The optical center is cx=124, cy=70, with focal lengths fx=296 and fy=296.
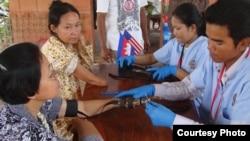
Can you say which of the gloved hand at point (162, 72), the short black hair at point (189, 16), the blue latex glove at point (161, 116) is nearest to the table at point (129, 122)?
the blue latex glove at point (161, 116)

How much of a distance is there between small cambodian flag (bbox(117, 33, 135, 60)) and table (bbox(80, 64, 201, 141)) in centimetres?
83

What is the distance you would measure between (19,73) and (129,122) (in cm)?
55

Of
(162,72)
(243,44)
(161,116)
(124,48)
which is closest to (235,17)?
(243,44)

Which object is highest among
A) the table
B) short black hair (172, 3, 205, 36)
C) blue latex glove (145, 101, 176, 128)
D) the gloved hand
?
short black hair (172, 3, 205, 36)

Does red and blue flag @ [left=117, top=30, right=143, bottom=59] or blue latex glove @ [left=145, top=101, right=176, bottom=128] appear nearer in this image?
blue latex glove @ [left=145, top=101, right=176, bottom=128]

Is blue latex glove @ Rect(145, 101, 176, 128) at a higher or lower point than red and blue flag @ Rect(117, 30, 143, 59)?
lower

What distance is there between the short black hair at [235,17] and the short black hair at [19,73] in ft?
2.19

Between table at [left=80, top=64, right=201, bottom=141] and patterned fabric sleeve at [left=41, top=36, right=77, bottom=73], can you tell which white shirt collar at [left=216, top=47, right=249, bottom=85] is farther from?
patterned fabric sleeve at [left=41, top=36, right=77, bottom=73]

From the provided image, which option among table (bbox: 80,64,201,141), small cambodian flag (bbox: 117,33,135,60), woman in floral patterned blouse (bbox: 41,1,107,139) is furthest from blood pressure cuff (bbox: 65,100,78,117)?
small cambodian flag (bbox: 117,33,135,60)

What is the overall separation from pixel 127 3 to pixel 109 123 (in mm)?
1380

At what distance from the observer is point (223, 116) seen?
1.22 metres

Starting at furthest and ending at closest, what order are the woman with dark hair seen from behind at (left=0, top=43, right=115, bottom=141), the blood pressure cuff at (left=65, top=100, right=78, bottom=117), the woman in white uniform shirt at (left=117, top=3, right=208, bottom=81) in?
1. the woman in white uniform shirt at (left=117, top=3, right=208, bottom=81)
2. the blood pressure cuff at (left=65, top=100, right=78, bottom=117)
3. the woman with dark hair seen from behind at (left=0, top=43, right=115, bottom=141)

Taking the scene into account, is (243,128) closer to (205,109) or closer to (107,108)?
(205,109)

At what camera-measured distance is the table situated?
3.86 ft
